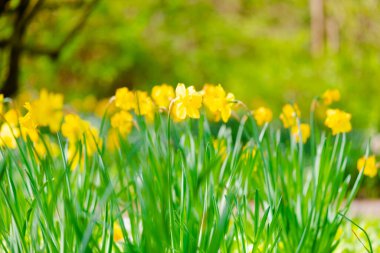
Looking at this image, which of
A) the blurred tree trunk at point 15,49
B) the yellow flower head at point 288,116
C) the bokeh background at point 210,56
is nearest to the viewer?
the yellow flower head at point 288,116

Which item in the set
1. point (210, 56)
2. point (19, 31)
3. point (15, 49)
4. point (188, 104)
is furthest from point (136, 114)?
point (210, 56)

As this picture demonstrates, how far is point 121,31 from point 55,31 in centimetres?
72

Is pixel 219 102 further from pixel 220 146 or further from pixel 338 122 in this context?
pixel 338 122

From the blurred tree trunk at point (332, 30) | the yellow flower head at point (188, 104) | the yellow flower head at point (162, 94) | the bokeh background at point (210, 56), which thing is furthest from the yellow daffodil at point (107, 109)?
the blurred tree trunk at point (332, 30)

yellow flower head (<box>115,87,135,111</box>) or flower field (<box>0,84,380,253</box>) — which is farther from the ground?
yellow flower head (<box>115,87,135,111</box>)

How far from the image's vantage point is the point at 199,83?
11.8m

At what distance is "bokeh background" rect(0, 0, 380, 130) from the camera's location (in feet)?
29.1

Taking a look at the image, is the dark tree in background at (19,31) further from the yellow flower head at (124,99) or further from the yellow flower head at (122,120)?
the yellow flower head at (124,99)

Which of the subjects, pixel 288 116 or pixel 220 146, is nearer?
pixel 220 146

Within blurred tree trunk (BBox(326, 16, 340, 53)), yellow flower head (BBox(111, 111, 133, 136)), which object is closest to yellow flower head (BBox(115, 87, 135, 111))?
yellow flower head (BBox(111, 111, 133, 136))

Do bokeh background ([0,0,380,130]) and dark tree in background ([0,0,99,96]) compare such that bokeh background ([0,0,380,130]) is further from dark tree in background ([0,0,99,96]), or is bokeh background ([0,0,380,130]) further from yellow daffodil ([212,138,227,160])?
yellow daffodil ([212,138,227,160])

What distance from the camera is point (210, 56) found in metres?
11.4

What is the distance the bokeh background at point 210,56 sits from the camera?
8.86 metres

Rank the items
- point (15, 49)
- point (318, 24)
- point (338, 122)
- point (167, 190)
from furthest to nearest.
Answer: point (318, 24)
point (15, 49)
point (338, 122)
point (167, 190)
